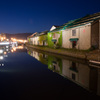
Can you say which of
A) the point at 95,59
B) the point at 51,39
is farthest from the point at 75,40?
the point at 51,39

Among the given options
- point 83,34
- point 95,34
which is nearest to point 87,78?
point 95,34

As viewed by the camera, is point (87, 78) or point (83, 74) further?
point (83, 74)

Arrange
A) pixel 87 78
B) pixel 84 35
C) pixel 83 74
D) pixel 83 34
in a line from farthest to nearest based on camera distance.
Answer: pixel 83 34 → pixel 84 35 → pixel 83 74 → pixel 87 78

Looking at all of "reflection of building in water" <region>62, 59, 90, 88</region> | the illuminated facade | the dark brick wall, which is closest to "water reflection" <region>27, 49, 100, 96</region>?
"reflection of building in water" <region>62, 59, 90, 88</region>

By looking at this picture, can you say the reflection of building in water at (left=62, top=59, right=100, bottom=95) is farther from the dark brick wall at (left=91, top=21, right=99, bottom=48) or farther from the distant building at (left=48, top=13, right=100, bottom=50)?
the distant building at (left=48, top=13, right=100, bottom=50)

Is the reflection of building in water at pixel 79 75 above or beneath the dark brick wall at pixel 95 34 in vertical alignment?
beneath

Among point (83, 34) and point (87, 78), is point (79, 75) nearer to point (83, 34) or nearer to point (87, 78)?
point (87, 78)

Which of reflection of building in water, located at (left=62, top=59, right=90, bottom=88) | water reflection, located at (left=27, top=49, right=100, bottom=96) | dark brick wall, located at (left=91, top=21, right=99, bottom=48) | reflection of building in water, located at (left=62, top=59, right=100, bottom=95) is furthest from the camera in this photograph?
dark brick wall, located at (left=91, top=21, right=99, bottom=48)

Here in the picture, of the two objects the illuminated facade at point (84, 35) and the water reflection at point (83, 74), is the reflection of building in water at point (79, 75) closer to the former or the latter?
the water reflection at point (83, 74)

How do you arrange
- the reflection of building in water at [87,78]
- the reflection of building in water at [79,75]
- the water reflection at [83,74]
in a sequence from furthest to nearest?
1. the reflection of building in water at [79,75]
2. the water reflection at [83,74]
3. the reflection of building in water at [87,78]

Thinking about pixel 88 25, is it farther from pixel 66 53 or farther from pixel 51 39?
pixel 51 39

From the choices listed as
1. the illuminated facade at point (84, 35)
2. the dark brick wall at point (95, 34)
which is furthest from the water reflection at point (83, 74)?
the illuminated facade at point (84, 35)

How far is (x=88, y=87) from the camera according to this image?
561 cm

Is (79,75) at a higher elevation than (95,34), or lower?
lower
